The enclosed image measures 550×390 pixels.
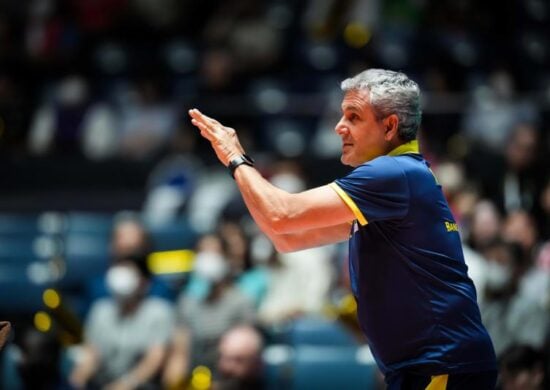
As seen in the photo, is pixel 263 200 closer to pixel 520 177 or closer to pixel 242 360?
pixel 242 360

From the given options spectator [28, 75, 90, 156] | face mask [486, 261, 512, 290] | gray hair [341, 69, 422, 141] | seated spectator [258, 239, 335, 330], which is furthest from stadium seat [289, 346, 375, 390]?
spectator [28, 75, 90, 156]

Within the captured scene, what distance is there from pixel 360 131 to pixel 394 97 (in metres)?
0.18

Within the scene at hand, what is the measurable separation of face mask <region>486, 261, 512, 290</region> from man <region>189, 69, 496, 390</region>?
3561mm

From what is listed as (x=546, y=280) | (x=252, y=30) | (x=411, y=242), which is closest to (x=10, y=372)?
(x=546, y=280)

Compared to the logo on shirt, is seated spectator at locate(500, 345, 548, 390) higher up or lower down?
lower down

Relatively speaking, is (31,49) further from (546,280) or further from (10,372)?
(546,280)

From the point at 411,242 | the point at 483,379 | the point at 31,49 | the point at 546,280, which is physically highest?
the point at 31,49

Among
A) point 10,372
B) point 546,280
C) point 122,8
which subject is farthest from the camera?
point 122,8

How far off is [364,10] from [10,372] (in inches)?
Result: 238

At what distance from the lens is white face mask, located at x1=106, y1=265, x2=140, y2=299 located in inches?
350

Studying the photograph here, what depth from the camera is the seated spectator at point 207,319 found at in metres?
8.54

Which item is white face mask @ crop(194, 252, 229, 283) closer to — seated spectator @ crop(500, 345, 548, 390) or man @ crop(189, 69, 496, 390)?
seated spectator @ crop(500, 345, 548, 390)

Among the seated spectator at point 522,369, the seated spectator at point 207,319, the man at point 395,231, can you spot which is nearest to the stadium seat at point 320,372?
the seated spectator at point 207,319

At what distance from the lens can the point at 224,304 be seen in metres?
8.66
